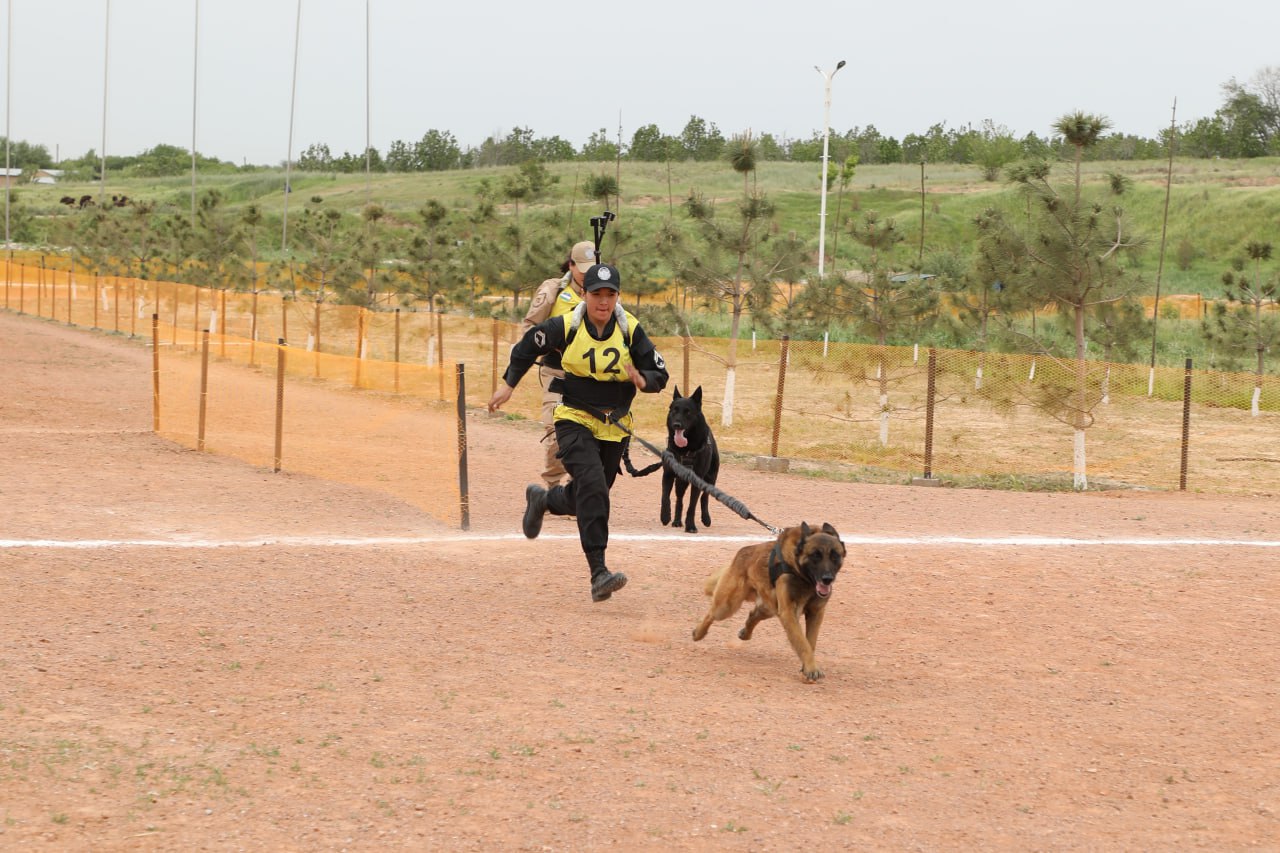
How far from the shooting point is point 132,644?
645 centimetres

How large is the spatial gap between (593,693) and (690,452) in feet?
17.2

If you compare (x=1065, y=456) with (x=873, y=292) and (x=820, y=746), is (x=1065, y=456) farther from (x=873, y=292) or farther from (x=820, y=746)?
(x=820, y=746)

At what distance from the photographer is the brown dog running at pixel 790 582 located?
611 cm

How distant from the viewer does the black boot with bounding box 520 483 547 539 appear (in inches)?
330

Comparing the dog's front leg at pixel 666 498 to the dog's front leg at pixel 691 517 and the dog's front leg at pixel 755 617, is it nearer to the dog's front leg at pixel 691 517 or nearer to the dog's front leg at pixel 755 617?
the dog's front leg at pixel 691 517

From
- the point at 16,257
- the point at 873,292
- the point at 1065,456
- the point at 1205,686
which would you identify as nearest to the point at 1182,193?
the point at 873,292

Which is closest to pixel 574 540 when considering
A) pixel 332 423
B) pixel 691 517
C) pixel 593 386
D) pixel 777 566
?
pixel 691 517

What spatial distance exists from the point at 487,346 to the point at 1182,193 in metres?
54.4

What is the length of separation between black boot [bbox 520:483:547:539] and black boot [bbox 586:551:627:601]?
0.82 meters

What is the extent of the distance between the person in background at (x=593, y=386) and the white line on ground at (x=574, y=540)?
92.3 inches

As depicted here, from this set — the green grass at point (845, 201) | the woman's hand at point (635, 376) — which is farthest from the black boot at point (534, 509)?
the green grass at point (845, 201)

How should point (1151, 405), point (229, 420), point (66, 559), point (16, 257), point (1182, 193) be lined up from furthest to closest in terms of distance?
point (1182, 193) → point (16, 257) → point (1151, 405) → point (229, 420) → point (66, 559)

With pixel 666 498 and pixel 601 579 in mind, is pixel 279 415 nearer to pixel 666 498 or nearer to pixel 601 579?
pixel 666 498

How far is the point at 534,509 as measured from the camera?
846cm
